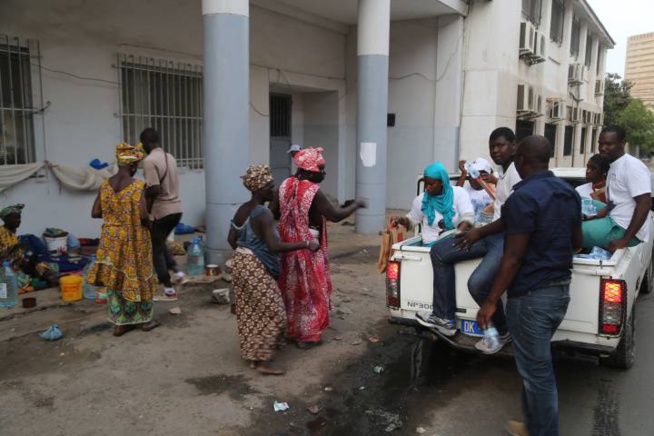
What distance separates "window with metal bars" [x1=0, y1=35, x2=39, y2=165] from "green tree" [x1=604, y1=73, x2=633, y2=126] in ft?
107

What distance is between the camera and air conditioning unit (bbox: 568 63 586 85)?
19.5 m

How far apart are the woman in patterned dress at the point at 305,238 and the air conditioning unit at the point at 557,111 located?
48.5 feet

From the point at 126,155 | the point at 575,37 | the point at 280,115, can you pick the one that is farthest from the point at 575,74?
the point at 126,155

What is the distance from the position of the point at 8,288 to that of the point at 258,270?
2964 mm

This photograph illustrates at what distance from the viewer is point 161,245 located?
5656mm

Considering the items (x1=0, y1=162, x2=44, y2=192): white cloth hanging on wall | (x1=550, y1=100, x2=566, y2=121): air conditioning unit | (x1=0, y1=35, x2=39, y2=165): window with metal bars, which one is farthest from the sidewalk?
(x1=550, y1=100, x2=566, y2=121): air conditioning unit

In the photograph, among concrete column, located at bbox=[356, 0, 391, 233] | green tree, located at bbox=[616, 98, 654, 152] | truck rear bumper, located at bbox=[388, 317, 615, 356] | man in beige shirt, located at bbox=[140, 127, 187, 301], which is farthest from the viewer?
green tree, located at bbox=[616, 98, 654, 152]

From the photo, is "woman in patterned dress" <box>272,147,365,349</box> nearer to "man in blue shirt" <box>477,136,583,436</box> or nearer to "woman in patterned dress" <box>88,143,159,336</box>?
Result: "woman in patterned dress" <box>88,143,159,336</box>

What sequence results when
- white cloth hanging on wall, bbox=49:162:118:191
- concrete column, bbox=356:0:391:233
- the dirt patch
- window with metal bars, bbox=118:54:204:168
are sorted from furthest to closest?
concrete column, bbox=356:0:391:233, window with metal bars, bbox=118:54:204:168, white cloth hanging on wall, bbox=49:162:118:191, the dirt patch

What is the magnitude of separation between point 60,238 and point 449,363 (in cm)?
523

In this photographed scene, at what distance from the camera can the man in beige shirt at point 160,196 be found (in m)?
5.53

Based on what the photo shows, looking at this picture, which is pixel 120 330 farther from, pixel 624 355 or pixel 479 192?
pixel 624 355

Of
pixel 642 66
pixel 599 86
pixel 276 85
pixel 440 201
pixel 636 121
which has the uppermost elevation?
pixel 642 66

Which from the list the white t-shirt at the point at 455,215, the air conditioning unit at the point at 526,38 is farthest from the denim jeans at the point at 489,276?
the air conditioning unit at the point at 526,38
